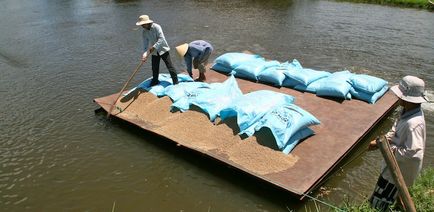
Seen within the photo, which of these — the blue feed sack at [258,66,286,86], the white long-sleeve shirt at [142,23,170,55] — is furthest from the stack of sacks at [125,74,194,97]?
the blue feed sack at [258,66,286,86]

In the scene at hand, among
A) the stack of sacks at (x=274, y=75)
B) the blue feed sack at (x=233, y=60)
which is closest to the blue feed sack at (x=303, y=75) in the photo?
the stack of sacks at (x=274, y=75)

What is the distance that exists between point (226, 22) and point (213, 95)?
33.1 feet

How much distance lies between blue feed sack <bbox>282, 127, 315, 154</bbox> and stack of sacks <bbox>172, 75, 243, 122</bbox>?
58.6 inches

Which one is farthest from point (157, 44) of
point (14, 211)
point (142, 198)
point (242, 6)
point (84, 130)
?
point (242, 6)

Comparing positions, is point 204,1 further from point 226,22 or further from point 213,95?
point 213,95

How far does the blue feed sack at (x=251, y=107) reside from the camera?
623cm

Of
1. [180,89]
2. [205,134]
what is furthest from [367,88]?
[180,89]

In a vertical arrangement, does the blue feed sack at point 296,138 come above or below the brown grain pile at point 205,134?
above

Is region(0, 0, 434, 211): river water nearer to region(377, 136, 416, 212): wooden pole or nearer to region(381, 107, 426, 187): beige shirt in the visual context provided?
region(381, 107, 426, 187): beige shirt

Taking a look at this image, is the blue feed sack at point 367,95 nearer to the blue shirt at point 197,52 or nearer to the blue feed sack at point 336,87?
the blue feed sack at point 336,87

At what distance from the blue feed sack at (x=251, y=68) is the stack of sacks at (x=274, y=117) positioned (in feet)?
5.77

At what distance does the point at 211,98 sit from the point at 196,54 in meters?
1.90

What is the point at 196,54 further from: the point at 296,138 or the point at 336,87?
the point at 296,138

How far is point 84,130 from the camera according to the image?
7.42 m
